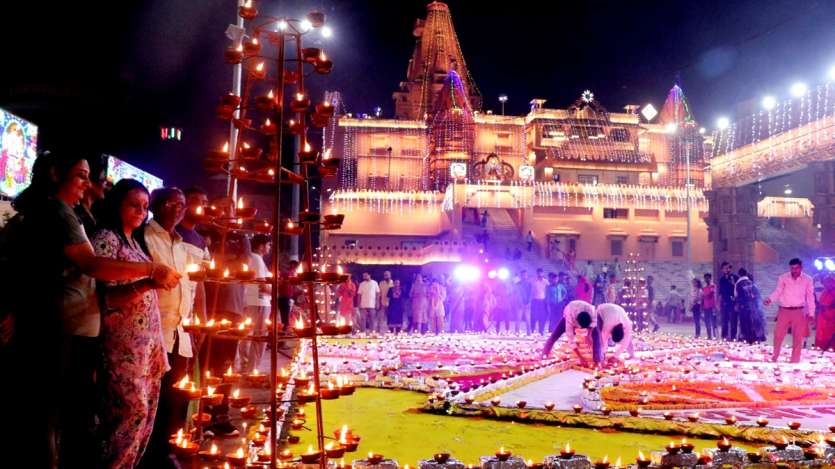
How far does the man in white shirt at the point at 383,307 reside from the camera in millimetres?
20000

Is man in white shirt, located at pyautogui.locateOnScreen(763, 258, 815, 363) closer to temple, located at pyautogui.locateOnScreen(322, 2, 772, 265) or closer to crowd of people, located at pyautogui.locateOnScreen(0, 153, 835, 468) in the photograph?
crowd of people, located at pyautogui.locateOnScreen(0, 153, 835, 468)

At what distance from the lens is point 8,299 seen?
3.13 meters

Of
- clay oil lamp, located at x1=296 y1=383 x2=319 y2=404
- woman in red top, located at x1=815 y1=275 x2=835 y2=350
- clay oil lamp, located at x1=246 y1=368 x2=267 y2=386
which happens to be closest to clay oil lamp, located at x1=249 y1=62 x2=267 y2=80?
clay oil lamp, located at x1=246 y1=368 x2=267 y2=386

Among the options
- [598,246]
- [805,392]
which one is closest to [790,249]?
[598,246]

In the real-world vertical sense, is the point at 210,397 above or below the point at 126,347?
below

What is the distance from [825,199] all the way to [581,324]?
Answer: 14265mm

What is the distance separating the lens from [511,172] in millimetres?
47625

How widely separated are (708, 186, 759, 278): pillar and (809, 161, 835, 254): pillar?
3.23 m

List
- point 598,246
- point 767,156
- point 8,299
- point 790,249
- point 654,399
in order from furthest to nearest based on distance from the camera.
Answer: point 598,246 < point 790,249 < point 767,156 < point 654,399 < point 8,299

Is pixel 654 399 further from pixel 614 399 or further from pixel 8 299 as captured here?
Answer: pixel 8 299

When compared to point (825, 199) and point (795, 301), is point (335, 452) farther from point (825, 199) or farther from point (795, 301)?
point (825, 199)

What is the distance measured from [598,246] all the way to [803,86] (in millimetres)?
24599

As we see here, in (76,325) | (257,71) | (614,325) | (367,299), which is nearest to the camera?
(76,325)

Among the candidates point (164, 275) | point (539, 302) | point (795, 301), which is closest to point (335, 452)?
point (164, 275)
